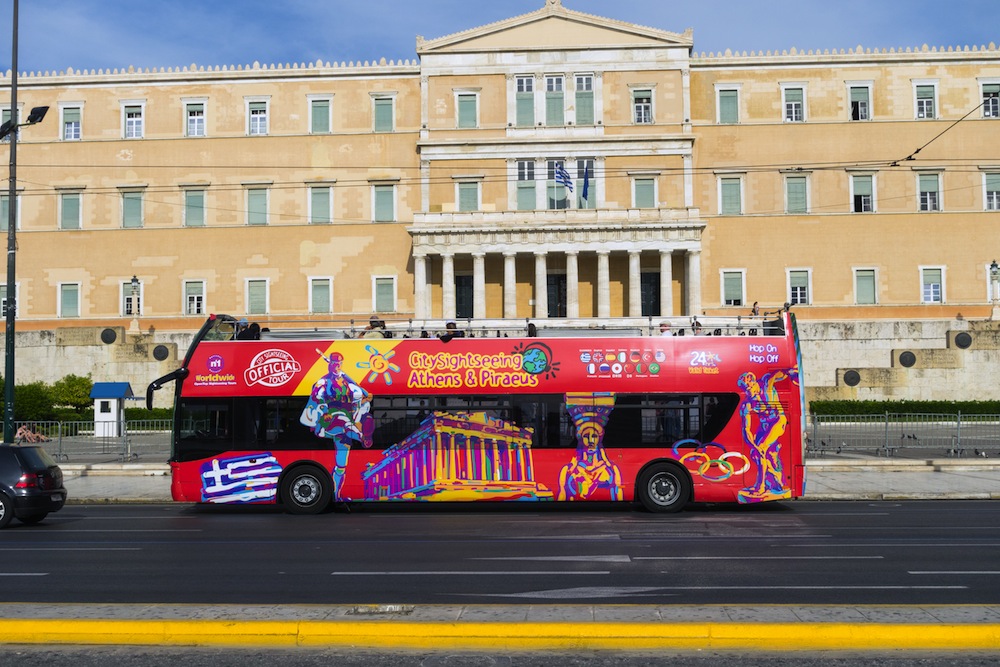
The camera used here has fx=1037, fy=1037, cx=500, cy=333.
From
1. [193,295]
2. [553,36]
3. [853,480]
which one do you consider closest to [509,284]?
[553,36]

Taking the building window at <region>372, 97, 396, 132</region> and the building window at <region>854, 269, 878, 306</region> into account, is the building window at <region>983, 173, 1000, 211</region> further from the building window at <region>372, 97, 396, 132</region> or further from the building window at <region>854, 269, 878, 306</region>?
the building window at <region>372, 97, 396, 132</region>

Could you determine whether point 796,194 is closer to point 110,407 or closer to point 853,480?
point 853,480

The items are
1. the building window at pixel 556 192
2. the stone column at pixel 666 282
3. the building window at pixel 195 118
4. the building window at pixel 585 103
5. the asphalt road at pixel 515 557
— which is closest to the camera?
the asphalt road at pixel 515 557

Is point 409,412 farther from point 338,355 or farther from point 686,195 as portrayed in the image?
point 686,195

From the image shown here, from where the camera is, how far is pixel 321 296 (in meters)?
57.0

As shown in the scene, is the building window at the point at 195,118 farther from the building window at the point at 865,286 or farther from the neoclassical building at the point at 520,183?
the building window at the point at 865,286

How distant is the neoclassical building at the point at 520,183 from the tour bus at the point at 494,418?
33.3 meters

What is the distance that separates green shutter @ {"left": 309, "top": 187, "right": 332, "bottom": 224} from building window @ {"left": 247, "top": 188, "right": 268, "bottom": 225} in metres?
2.60

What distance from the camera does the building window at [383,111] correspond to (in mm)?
57375

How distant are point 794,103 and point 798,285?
10.0 metres

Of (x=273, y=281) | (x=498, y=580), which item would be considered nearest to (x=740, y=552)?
(x=498, y=580)

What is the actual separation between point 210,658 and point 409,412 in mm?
11507

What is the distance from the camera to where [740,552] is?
14.4m

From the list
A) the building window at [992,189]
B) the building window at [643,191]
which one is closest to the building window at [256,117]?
the building window at [643,191]
